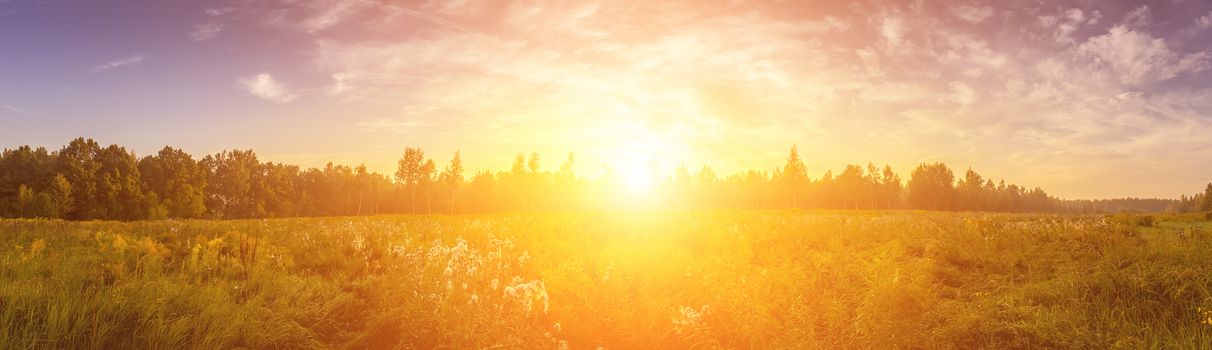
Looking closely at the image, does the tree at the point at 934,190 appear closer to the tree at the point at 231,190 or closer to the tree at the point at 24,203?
the tree at the point at 231,190

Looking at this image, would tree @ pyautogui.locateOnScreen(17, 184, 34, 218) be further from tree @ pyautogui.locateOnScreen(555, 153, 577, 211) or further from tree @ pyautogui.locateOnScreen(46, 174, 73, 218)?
tree @ pyautogui.locateOnScreen(555, 153, 577, 211)

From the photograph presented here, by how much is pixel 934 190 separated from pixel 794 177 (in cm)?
2496

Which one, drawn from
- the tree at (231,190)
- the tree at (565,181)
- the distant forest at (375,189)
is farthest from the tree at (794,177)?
the tree at (231,190)

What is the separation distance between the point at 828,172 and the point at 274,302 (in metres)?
113

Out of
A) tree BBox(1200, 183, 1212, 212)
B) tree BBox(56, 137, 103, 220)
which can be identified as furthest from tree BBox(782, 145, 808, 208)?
tree BBox(56, 137, 103, 220)

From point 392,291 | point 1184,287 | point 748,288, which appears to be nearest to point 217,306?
point 392,291

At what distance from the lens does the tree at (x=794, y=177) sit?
87.9 meters

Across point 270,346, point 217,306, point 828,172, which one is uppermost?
point 828,172

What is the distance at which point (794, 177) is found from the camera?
287 ft

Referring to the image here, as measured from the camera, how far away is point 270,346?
5715 millimetres

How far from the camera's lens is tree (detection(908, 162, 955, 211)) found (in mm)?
89875

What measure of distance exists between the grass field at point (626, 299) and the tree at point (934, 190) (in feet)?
297

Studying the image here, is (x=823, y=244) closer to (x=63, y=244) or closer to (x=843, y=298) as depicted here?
(x=843, y=298)

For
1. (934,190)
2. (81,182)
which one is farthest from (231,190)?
(934,190)
